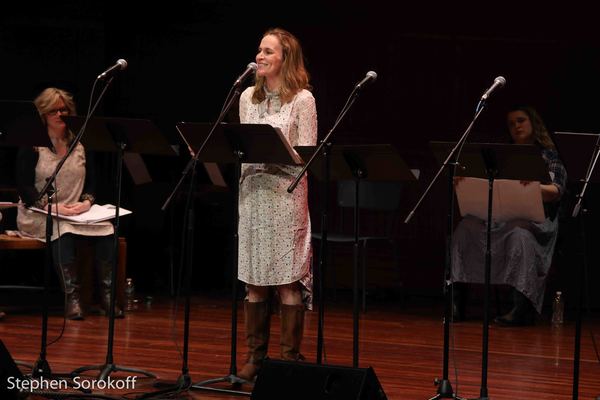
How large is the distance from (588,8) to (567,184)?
4.79 feet

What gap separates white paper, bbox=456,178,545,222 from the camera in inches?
→ 299

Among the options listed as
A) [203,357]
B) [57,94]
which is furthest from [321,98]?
[203,357]

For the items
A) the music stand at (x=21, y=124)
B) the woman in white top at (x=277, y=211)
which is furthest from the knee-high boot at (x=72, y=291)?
the woman in white top at (x=277, y=211)

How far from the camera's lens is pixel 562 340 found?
7211mm

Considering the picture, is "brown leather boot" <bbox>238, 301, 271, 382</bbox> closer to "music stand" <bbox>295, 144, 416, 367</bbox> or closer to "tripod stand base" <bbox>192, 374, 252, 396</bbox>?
"tripod stand base" <bbox>192, 374, 252, 396</bbox>

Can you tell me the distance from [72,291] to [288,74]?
2.92 metres

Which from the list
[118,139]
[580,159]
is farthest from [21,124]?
[580,159]

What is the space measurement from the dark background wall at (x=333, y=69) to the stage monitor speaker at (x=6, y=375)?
14.7 feet

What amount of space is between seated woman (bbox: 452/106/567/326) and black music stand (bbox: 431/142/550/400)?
2979mm

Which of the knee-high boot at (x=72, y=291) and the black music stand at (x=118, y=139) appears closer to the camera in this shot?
the black music stand at (x=118, y=139)

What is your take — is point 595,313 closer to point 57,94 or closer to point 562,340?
point 562,340

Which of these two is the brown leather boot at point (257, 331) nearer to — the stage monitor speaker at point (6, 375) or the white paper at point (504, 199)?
the stage monitor speaker at point (6, 375)

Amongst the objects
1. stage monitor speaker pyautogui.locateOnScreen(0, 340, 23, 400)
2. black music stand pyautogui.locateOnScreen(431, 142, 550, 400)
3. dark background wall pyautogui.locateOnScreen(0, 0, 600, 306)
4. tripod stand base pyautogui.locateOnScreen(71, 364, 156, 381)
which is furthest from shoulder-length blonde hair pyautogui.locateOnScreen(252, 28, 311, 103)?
dark background wall pyautogui.locateOnScreen(0, 0, 600, 306)

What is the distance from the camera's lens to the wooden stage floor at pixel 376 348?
18.2 ft
